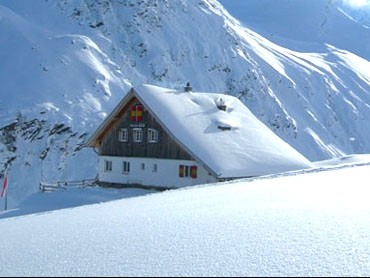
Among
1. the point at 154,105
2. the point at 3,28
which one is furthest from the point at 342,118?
the point at 154,105

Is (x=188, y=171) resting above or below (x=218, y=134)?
below

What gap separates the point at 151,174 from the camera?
115ft

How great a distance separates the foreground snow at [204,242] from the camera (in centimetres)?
599

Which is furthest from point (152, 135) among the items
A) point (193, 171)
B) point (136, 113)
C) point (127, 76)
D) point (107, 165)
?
point (127, 76)

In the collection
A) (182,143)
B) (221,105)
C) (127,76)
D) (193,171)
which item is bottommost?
(193,171)

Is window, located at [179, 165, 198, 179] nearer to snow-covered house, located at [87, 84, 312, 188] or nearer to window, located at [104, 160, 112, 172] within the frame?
snow-covered house, located at [87, 84, 312, 188]

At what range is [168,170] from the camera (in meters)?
34.2

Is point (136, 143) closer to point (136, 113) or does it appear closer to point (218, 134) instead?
point (136, 113)

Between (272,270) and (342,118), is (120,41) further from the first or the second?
(272,270)

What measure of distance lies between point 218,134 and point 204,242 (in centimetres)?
2786

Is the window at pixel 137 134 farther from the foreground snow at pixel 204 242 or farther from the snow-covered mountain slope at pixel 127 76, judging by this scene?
the foreground snow at pixel 204 242

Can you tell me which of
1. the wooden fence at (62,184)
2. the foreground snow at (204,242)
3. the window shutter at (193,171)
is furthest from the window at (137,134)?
the foreground snow at (204,242)

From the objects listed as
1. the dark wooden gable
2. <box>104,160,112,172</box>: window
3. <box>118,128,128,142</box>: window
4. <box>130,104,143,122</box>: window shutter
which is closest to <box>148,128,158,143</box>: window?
the dark wooden gable

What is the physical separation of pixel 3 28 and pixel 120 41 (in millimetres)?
14199
